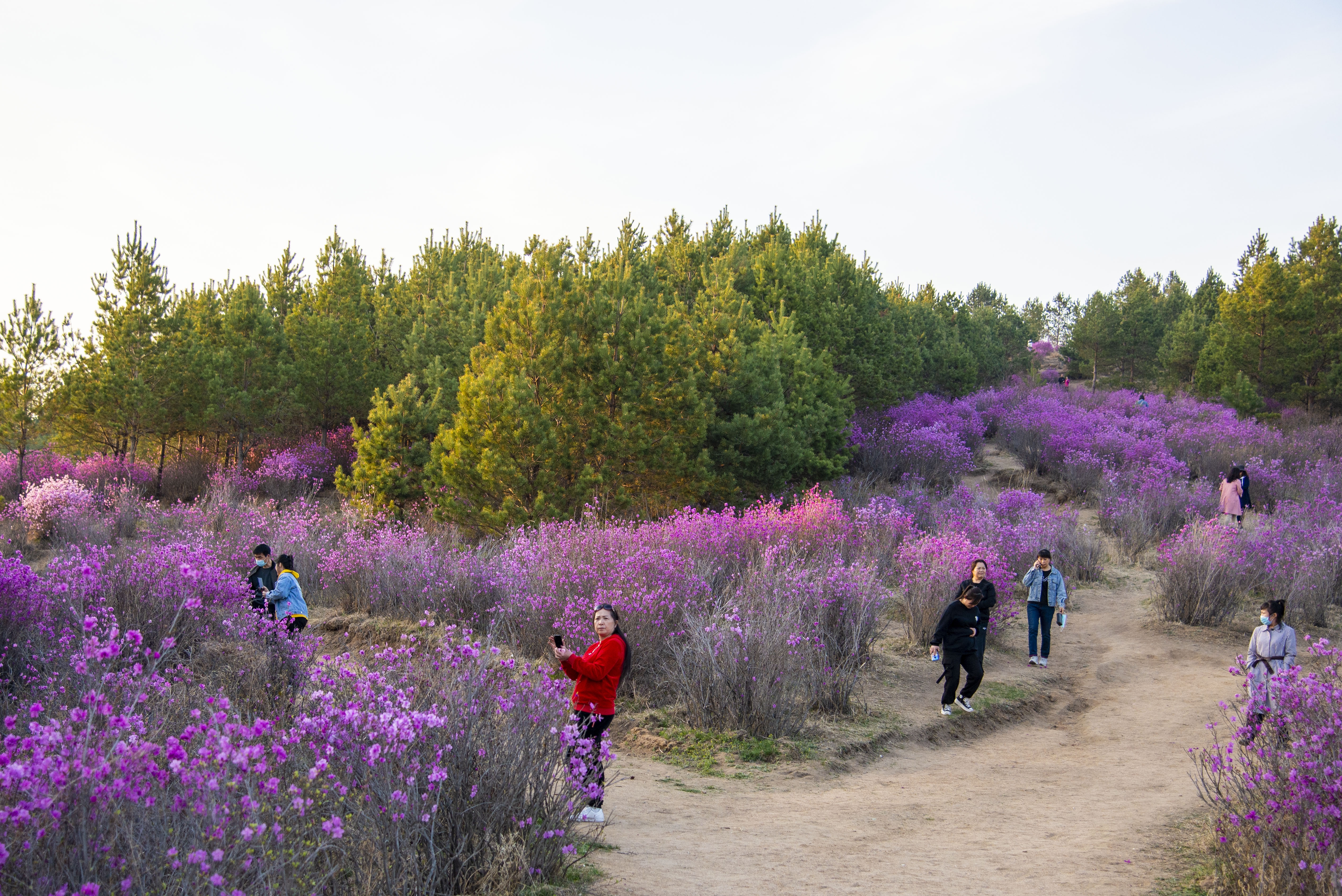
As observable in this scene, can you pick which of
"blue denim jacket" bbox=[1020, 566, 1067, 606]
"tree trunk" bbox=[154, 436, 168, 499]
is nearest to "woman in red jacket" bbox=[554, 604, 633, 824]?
"blue denim jacket" bbox=[1020, 566, 1067, 606]

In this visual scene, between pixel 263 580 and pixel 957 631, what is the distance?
291 inches

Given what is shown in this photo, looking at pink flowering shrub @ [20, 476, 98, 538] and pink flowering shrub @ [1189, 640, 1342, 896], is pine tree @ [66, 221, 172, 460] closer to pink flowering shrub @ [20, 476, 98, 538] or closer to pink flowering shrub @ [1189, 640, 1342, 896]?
pink flowering shrub @ [20, 476, 98, 538]

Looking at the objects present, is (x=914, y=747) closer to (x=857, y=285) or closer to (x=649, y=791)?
(x=649, y=791)

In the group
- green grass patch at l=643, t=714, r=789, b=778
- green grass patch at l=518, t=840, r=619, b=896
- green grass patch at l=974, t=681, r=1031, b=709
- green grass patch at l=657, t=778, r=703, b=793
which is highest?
green grass patch at l=518, t=840, r=619, b=896

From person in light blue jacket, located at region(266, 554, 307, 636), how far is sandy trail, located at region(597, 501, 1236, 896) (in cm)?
378

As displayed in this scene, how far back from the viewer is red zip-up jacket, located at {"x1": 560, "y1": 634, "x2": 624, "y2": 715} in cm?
542

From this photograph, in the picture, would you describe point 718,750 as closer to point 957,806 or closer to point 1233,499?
point 957,806

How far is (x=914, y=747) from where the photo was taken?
27.1 ft

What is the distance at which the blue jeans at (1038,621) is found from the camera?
11.5 m

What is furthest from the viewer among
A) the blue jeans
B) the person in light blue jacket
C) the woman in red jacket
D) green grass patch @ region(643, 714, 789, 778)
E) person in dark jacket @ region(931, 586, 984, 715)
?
the blue jeans

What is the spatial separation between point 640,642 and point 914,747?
2.89m

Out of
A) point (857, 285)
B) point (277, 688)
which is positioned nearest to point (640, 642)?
point (277, 688)

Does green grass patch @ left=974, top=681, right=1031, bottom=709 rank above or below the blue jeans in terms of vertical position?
below

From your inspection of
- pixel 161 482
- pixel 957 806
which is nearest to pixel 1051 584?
pixel 957 806
